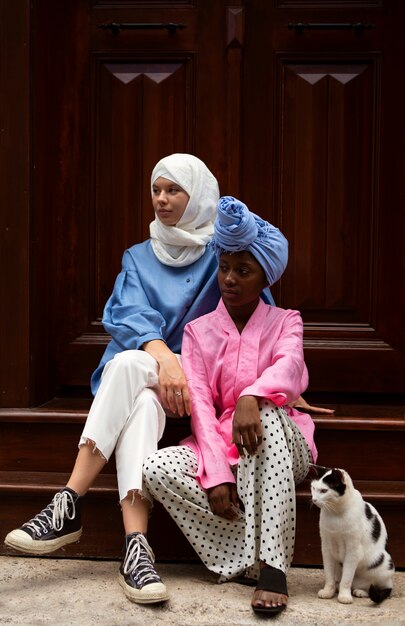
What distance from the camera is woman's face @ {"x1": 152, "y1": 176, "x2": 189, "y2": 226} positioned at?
354 centimetres

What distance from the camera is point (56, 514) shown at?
3.11m

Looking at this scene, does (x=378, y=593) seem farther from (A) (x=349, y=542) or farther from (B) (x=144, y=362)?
(B) (x=144, y=362)

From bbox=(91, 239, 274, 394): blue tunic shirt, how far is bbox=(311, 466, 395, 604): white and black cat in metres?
0.82

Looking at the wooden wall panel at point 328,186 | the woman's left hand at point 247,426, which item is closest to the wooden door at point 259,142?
the wooden wall panel at point 328,186

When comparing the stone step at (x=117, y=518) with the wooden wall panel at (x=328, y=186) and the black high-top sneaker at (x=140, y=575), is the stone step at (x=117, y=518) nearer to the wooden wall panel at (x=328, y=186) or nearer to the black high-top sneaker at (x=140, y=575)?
the black high-top sneaker at (x=140, y=575)

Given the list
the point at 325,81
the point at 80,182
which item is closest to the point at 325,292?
the point at 325,81

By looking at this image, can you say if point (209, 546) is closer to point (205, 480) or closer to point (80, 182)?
point (205, 480)

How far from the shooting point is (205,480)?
3127 millimetres

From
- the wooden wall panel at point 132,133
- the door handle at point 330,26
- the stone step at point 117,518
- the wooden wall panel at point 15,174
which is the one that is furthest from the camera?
the wooden wall panel at point 132,133

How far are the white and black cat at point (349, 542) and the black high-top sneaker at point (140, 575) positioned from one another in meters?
0.52

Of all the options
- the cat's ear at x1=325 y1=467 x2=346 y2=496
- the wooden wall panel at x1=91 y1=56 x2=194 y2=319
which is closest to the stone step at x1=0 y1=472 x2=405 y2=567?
the cat's ear at x1=325 y1=467 x2=346 y2=496

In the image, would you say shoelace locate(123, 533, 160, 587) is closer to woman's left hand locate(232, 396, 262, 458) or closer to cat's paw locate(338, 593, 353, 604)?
woman's left hand locate(232, 396, 262, 458)

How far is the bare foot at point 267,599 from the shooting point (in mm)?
2906

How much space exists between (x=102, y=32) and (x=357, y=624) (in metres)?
2.59
